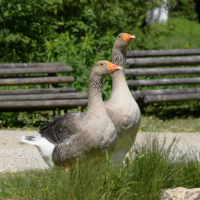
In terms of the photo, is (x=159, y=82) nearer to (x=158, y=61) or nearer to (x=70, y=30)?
(x=158, y=61)

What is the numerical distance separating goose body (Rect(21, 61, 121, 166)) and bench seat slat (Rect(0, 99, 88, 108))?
378 cm

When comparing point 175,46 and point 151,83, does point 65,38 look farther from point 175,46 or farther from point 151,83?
point 175,46

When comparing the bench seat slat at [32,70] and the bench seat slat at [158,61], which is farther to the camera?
the bench seat slat at [158,61]

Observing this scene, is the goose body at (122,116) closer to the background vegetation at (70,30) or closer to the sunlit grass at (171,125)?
the sunlit grass at (171,125)

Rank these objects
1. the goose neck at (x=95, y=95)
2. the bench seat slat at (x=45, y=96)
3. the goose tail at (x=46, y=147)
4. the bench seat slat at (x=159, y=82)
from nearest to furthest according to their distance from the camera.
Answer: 1. the goose neck at (x=95, y=95)
2. the goose tail at (x=46, y=147)
3. the bench seat slat at (x=45, y=96)
4. the bench seat slat at (x=159, y=82)

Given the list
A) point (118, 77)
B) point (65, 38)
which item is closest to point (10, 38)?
point (65, 38)

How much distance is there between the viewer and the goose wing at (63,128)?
4.02 m

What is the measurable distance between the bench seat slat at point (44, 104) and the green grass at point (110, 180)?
4.17 meters

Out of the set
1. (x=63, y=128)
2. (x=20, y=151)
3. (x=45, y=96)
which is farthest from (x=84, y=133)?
(x=45, y=96)

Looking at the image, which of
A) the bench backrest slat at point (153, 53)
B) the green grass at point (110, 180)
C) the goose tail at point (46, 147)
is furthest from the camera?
the bench backrest slat at point (153, 53)

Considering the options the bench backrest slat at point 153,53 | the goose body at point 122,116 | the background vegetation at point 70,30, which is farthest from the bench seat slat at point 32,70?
the goose body at point 122,116

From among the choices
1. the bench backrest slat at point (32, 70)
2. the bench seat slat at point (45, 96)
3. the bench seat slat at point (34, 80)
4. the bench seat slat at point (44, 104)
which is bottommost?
the bench seat slat at point (44, 104)

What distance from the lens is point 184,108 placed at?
9.97m

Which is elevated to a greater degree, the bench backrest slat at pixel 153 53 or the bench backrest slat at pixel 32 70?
the bench backrest slat at pixel 153 53
